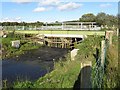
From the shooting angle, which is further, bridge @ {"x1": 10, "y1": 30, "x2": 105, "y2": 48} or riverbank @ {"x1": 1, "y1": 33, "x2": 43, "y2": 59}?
bridge @ {"x1": 10, "y1": 30, "x2": 105, "y2": 48}

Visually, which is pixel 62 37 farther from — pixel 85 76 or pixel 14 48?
pixel 85 76

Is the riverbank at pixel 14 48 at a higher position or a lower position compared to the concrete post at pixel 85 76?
lower

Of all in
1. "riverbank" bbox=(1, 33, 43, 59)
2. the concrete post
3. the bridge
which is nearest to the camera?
the concrete post

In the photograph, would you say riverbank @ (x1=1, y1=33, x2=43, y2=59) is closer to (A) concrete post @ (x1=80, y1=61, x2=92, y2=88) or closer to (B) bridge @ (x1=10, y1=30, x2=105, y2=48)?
(B) bridge @ (x1=10, y1=30, x2=105, y2=48)

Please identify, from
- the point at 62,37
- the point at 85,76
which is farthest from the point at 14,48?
the point at 85,76

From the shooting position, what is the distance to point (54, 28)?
34000mm

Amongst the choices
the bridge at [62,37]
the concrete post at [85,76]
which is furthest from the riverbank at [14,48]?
the concrete post at [85,76]

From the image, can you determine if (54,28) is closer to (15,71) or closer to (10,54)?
(10,54)

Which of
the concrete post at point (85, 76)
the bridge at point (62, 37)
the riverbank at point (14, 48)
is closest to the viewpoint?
the concrete post at point (85, 76)

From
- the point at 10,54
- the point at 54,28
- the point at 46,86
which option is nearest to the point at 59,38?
the point at 54,28

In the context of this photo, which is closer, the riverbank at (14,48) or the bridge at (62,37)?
the riverbank at (14,48)

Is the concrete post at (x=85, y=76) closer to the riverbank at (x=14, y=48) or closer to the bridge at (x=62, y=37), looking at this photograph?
the riverbank at (x=14, y=48)

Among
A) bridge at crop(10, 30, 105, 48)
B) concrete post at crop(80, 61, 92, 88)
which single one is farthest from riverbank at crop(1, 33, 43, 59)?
concrete post at crop(80, 61, 92, 88)

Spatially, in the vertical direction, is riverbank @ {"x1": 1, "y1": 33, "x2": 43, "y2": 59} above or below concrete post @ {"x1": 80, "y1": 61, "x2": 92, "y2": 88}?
below
